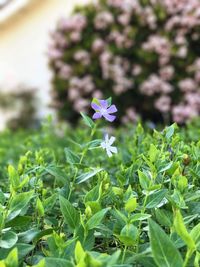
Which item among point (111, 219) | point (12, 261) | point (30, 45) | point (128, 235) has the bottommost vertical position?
point (30, 45)

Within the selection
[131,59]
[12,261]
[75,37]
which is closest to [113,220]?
[12,261]

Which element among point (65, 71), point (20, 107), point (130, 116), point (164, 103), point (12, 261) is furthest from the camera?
point (20, 107)

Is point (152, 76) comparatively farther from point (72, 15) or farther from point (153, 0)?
point (72, 15)

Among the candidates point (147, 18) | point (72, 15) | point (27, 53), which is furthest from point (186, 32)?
point (27, 53)

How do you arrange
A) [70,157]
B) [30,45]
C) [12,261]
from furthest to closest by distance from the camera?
1. [30,45]
2. [70,157]
3. [12,261]

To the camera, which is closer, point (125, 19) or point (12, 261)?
point (12, 261)

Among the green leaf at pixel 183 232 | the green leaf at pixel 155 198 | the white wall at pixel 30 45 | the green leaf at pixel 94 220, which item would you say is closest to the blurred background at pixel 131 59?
the white wall at pixel 30 45

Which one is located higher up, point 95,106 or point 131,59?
point 95,106

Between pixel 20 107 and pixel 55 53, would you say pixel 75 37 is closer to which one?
pixel 55 53
